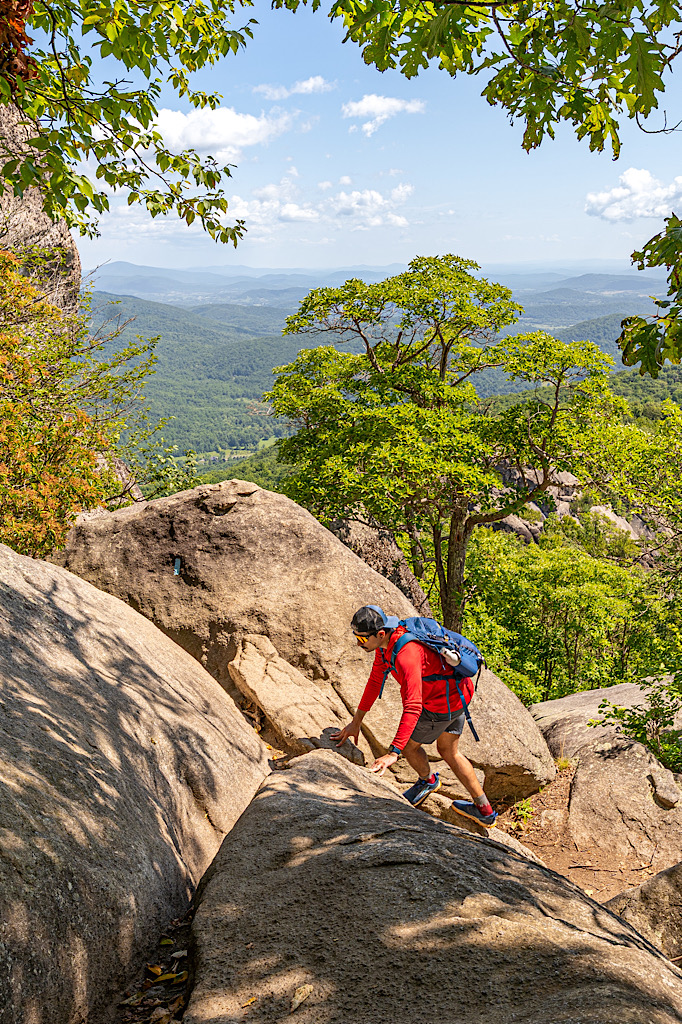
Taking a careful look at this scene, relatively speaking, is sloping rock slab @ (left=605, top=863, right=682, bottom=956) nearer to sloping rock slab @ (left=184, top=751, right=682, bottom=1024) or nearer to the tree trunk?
sloping rock slab @ (left=184, top=751, right=682, bottom=1024)

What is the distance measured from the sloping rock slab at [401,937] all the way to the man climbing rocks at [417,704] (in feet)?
4.74

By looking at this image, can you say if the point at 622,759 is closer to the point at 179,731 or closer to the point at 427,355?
the point at 179,731

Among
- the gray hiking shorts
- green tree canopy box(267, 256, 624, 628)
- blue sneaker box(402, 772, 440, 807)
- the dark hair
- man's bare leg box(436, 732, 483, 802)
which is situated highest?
green tree canopy box(267, 256, 624, 628)

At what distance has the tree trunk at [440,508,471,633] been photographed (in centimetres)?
1956

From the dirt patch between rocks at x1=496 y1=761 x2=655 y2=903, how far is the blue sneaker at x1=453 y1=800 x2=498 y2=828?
2226 mm

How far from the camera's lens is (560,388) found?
17.6m

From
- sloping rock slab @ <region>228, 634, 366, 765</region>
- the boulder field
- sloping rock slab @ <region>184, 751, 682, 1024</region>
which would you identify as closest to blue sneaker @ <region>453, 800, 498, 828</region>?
sloping rock slab @ <region>228, 634, 366, 765</region>

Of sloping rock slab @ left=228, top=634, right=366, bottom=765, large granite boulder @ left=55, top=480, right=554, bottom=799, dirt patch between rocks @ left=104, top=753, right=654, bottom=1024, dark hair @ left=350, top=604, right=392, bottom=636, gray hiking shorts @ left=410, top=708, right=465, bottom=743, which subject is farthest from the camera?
large granite boulder @ left=55, top=480, right=554, bottom=799

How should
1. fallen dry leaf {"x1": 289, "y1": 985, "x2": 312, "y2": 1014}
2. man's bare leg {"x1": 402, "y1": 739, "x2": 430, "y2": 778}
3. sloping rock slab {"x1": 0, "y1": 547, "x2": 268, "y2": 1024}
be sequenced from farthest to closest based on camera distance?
man's bare leg {"x1": 402, "y1": 739, "x2": 430, "y2": 778} < sloping rock slab {"x1": 0, "y1": 547, "x2": 268, "y2": 1024} < fallen dry leaf {"x1": 289, "y1": 985, "x2": 312, "y2": 1014}

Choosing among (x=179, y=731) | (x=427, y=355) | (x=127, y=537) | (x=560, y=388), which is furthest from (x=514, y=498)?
(x=179, y=731)

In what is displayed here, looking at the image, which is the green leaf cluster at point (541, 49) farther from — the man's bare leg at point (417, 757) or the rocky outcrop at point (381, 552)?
the rocky outcrop at point (381, 552)

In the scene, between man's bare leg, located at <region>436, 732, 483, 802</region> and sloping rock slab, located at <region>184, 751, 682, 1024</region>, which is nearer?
sloping rock slab, located at <region>184, 751, 682, 1024</region>

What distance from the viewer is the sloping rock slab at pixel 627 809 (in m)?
9.20

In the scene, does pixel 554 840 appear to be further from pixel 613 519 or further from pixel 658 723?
pixel 613 519
